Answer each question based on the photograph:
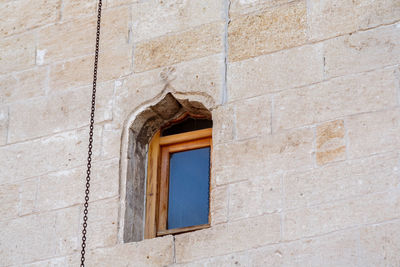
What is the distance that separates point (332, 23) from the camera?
563 centimetres

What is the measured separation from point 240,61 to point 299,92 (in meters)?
0.41

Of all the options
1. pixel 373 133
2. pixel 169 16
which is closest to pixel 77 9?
pixel 169 16

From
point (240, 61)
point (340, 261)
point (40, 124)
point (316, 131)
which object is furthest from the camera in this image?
point (40, 124)

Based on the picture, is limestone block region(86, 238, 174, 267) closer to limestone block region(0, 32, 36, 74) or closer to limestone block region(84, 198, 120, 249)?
limestone block region(84, 198, 120, 249)

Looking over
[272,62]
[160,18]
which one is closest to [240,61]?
[272,62]

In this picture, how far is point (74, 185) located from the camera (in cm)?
590

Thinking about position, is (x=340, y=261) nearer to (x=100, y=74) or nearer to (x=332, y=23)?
(x=332, y=23)

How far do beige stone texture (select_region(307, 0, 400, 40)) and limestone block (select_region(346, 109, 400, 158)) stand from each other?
0.51 m

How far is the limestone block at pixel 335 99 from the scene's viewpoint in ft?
17.5

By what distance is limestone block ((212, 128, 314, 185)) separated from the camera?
5.40 m

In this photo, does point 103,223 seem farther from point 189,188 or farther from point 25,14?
point 25,14

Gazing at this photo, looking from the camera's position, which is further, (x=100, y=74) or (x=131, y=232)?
(x=100, y=74)

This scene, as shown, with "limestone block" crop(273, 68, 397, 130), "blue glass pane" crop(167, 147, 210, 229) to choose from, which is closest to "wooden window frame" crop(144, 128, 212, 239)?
"blue glass pane" crop(167, 147, 210, 229)

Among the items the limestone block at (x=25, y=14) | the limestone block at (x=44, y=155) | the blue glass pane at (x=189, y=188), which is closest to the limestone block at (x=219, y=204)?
the blue glass pane at (x=189, y=188)
